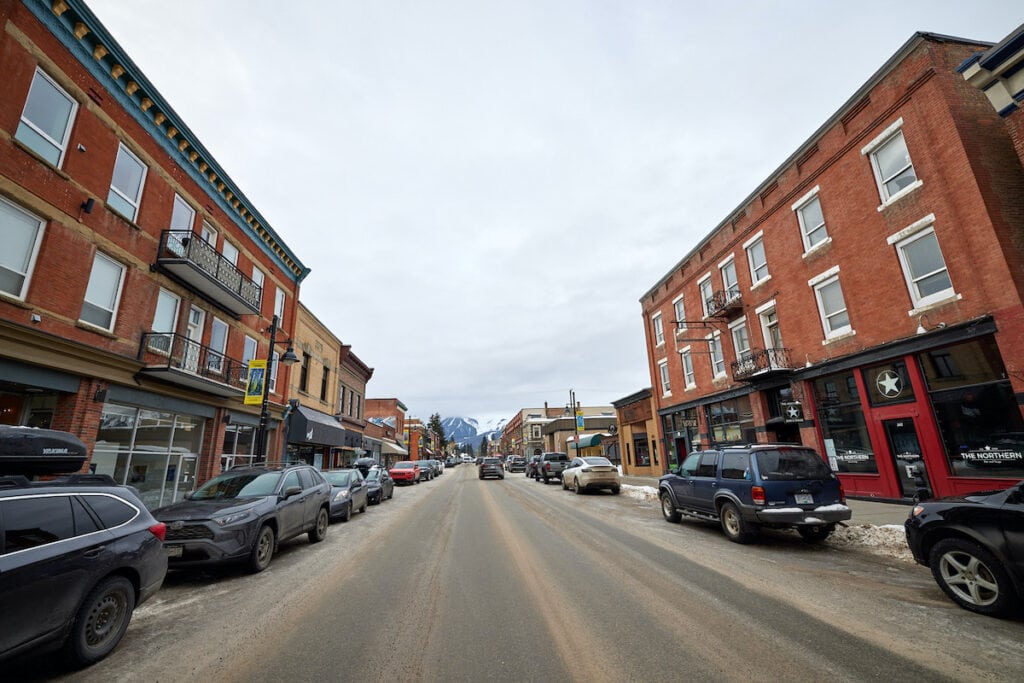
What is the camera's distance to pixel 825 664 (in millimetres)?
3559

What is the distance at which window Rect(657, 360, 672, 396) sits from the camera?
1088 inches

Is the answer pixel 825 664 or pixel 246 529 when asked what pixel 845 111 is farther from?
pixel 246 529

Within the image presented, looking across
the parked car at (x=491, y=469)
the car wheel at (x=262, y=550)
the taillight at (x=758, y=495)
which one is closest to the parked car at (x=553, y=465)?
the parked car at (x=491, y=469)

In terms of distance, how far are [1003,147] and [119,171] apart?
24183 millimetres

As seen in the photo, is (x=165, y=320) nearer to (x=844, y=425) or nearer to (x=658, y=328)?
(x=844, y=425)

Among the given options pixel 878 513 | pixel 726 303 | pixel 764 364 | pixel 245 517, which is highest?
pixel 726 303

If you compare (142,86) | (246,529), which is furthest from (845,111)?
(142,86)

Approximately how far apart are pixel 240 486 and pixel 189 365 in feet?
28.9

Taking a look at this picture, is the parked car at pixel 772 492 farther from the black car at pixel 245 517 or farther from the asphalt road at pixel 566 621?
the black car at pixel 245 517

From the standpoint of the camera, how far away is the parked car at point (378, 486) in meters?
17.7

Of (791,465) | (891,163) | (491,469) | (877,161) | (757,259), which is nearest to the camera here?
(791,465)

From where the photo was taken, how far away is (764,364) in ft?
58.5

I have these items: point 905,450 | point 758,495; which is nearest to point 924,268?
point 905,450

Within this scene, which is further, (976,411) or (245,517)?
(976,411)
